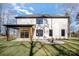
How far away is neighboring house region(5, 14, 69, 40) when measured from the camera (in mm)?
4125

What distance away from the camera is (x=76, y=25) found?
13.6 ft

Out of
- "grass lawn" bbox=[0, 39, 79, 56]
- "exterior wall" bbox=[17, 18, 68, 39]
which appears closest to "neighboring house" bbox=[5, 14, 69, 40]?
"exterior wall" bbox=[17, 18, 68, 39]

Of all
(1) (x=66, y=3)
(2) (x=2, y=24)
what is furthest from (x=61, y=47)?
(2) (x=2, y=24)

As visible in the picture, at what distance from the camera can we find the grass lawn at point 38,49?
4.12 meters

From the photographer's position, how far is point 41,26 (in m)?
4.15

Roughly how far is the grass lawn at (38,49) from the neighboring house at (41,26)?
0.11 metres

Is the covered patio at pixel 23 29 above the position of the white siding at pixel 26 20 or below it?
below

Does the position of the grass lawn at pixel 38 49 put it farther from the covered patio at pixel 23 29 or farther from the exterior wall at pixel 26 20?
the exterior wall at pixel 26 20

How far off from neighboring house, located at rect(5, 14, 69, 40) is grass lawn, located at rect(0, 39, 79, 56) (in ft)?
0.37

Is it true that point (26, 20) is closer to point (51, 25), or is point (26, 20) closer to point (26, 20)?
point (26, 20)

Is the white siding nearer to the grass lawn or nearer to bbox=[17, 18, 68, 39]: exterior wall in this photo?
bbox=[17, 18, 68, 39]: exterior wall

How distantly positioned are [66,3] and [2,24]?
1068 mm

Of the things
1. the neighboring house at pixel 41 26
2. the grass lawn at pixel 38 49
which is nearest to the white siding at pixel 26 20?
the neighboring house at pixel 41 26

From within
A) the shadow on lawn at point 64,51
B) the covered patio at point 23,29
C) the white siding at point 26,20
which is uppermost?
the white siding at point 26,20
